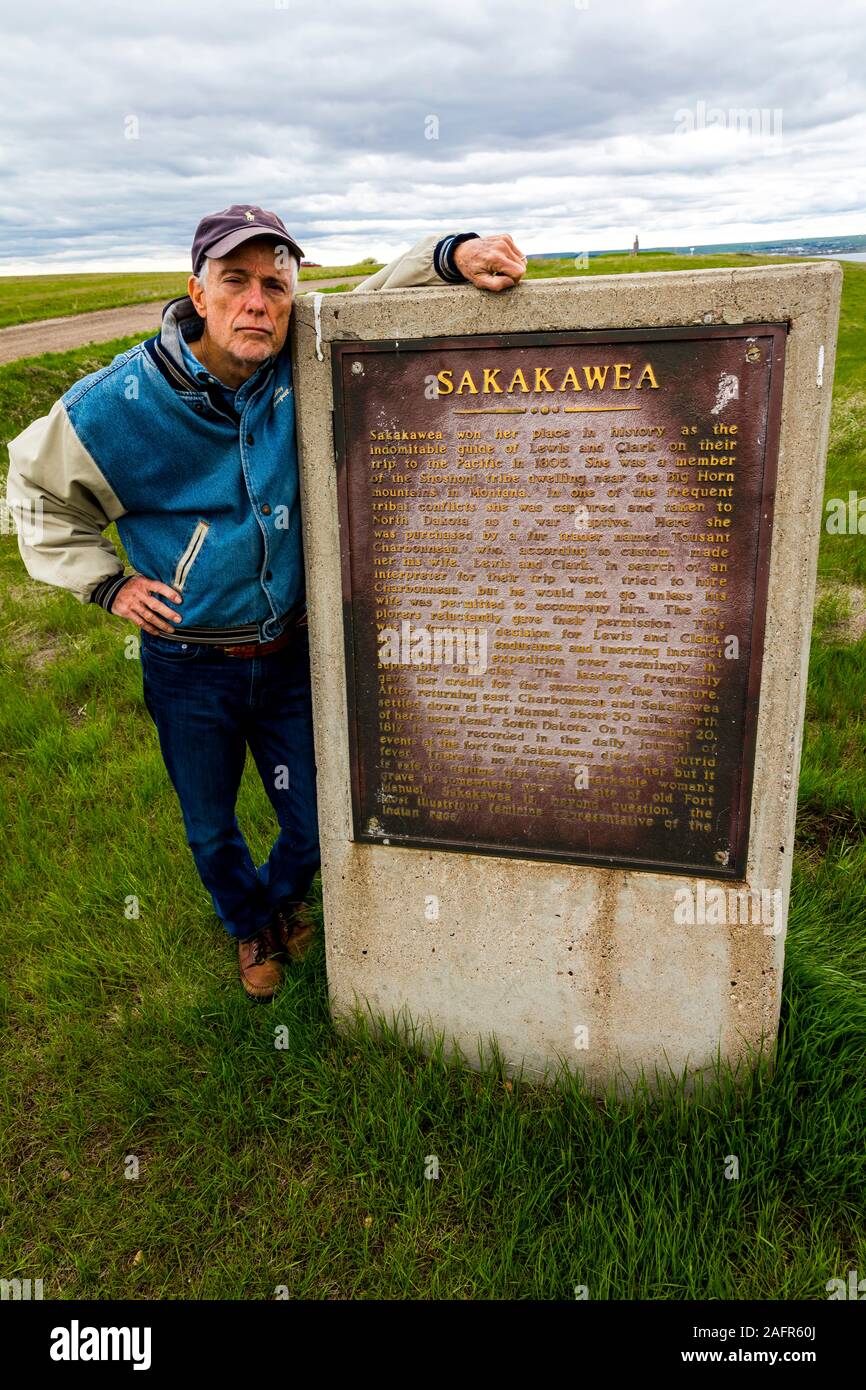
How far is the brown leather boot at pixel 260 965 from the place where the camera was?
3.66 metres

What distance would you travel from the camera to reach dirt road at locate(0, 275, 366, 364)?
56.5 feet

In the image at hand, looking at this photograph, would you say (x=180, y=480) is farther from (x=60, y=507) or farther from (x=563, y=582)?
(x=563, y=582)

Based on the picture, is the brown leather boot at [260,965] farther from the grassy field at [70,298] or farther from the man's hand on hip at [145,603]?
the grassy field at [70,298]

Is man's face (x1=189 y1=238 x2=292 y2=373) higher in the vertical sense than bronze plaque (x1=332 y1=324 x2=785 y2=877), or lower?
higher

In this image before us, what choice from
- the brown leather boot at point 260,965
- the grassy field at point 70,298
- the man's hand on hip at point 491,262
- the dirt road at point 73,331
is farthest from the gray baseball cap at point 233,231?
the grassy field at point 70,298

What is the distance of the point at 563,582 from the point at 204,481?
114 centimetres

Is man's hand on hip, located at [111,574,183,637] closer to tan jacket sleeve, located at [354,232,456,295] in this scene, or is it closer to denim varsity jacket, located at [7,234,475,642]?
denim varsity jacket, located at [7,234,475,642]

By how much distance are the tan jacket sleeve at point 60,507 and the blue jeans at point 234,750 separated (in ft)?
1.08

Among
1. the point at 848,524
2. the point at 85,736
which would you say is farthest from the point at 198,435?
the point at 848,524

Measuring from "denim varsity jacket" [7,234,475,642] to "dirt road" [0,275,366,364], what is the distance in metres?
14.2

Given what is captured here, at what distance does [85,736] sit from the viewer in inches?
215

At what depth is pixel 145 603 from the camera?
3.04 metres

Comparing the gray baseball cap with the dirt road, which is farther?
the dirt road

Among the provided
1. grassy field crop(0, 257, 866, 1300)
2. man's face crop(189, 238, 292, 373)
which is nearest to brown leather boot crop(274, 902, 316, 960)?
grassy field crop(0, 257, 866, 1300)
